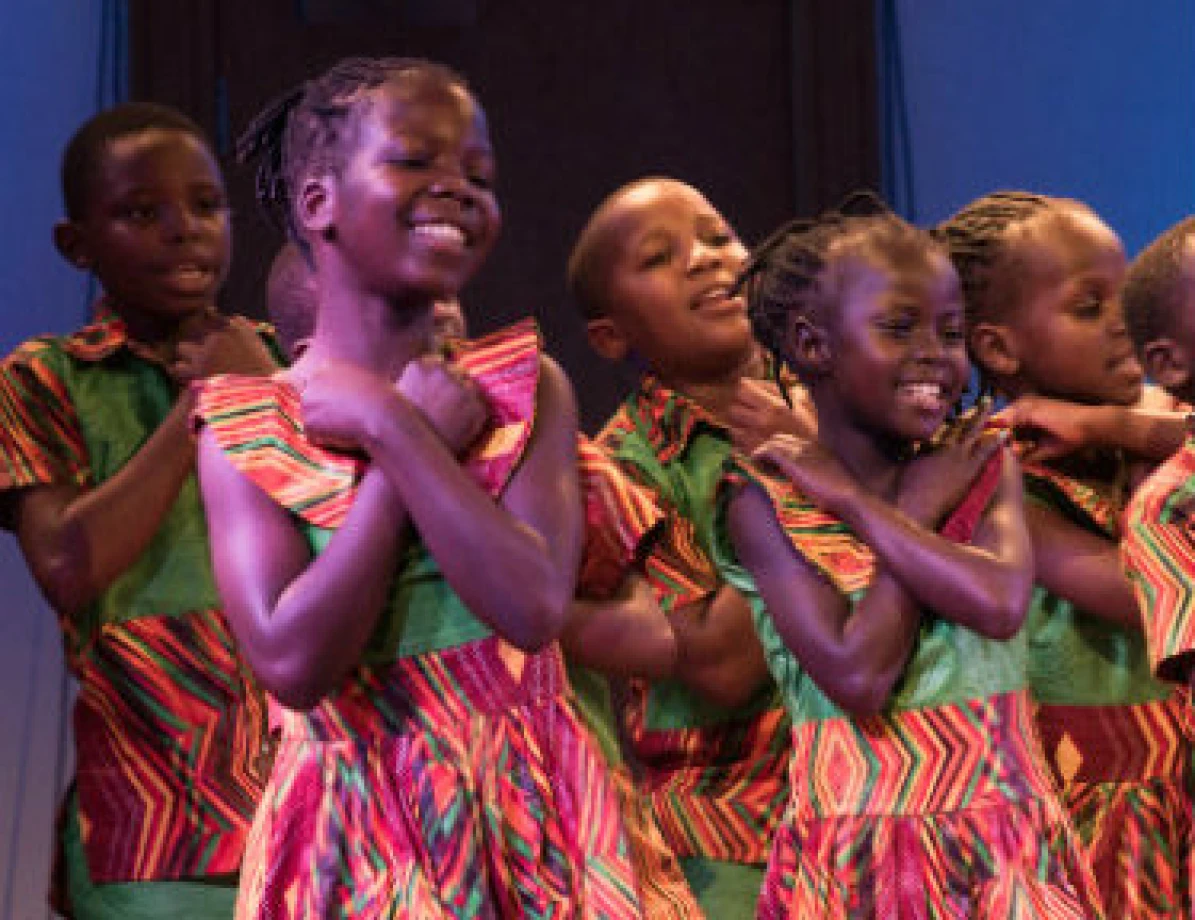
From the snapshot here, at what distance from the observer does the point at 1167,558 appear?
9.69ft

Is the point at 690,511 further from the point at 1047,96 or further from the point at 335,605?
the point at 1047,96

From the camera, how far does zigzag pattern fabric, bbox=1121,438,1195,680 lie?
290 centimetres

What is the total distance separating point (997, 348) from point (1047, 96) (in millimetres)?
1884

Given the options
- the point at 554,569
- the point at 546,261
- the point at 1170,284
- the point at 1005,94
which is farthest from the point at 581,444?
the point at 1005,94

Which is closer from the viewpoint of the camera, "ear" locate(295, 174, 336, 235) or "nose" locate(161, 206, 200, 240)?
"ear" locate(295, 174, 336, 235)

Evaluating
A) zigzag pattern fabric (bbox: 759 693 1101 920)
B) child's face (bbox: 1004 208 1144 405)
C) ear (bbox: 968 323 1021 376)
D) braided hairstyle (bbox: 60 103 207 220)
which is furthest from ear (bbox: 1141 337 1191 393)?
braided hairstyle (bbox: 60 103 207 220)

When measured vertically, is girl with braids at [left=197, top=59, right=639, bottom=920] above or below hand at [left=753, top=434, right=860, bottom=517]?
above

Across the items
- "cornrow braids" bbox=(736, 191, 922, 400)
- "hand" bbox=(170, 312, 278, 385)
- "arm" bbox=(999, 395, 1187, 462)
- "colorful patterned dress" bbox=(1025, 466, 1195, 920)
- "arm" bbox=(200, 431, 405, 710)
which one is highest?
"arm" bbox=(200, 431, 405, 710)

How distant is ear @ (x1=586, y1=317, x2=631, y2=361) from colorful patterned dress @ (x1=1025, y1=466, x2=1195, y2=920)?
0.70 meters

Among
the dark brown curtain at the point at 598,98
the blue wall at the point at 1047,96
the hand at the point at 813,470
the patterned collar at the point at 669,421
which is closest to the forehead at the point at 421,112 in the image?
the hand at the point at 813,470

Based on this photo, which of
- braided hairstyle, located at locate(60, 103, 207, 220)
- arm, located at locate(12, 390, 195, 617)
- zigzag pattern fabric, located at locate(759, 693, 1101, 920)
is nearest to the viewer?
zigzag pattern fabric, located at locate(759, 693, 1101, 920)

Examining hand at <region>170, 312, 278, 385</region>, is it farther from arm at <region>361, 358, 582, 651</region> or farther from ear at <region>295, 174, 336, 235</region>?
arm at <region>361, 358, 582, 651</region>

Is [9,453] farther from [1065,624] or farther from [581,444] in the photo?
[1065,624]

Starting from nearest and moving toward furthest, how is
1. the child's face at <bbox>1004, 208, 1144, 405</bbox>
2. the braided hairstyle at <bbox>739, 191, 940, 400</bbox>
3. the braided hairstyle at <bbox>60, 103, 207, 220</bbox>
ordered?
1. the braided hairstyle at <bbox>739, 191, 940, 400</bbox>
2. the child's face at <bbox>1004, 208, 1144, 405</bbox>
3. the braided hairstyle at <bbox>60, 103, 207, 220</bbox>
